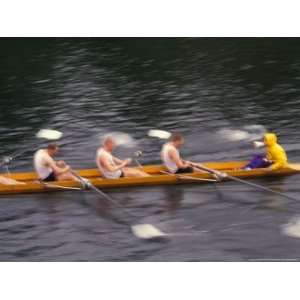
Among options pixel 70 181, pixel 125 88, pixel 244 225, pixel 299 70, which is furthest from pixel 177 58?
pixel 244 225

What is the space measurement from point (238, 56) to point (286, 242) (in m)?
4.53

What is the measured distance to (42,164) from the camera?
14305 millimetres

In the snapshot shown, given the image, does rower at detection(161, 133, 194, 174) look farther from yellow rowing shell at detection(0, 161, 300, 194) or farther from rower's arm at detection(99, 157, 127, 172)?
rower's arm at detection(99, 157, 127, 172)

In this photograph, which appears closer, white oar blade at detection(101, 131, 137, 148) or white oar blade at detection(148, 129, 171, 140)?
white oar blade at detection(148, 129, 171, 140)

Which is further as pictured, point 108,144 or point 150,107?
point 150,107

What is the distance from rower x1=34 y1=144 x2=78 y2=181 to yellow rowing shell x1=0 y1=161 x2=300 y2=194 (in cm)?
17

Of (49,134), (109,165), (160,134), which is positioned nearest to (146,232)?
(109,165)

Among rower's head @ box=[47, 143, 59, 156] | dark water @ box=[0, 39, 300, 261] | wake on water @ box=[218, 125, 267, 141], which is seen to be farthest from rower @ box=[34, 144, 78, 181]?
wake on water @ box=[218, 125, 267, 141]

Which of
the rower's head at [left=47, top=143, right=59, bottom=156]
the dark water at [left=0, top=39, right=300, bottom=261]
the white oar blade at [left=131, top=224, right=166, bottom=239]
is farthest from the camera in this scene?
the rower's head at [left=47, top=143, right=59, bottom=156]

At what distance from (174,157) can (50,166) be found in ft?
7.22

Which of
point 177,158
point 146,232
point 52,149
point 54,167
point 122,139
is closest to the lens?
point 146,232

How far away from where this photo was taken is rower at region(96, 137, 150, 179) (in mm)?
14422

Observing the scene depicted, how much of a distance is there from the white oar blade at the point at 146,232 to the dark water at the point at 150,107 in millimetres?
306

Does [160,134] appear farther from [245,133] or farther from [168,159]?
[245,133]
